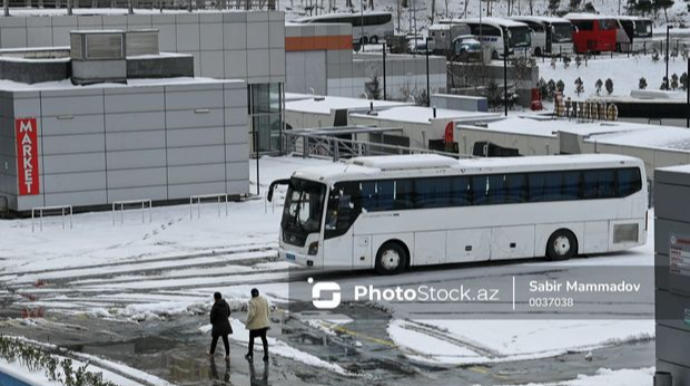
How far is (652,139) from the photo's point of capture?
152 feet

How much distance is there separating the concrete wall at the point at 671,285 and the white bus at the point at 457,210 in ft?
37.0

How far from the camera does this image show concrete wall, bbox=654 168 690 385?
742 inches

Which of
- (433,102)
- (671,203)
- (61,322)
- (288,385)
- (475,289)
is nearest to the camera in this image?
(671,203)

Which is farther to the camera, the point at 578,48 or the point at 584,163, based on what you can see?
the point at 578,48

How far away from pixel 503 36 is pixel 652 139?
185ft

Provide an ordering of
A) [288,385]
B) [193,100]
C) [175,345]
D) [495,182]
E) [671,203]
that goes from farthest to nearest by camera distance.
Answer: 1. [193,100]
2. [495,182]
3. [175,345]
4. [288,385]
5. [671,203]

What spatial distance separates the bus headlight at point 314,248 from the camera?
2983cm

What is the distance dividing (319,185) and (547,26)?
76.9 metres

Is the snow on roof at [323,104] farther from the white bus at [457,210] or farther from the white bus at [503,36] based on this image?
the white bus at [503,36]

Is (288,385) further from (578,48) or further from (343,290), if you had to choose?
(578,48)

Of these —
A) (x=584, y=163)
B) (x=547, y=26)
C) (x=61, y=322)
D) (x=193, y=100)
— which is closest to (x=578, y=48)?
(x=547, y=26)

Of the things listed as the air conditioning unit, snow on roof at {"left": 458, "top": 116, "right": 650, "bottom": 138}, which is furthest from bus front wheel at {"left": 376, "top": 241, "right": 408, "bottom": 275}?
snow on roof at {"left": 458, "top": 116, "right": 650, "bottom": 138}

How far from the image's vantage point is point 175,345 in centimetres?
2402

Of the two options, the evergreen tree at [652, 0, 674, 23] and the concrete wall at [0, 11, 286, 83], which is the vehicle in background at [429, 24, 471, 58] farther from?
the concrete wall at [0, 11, 286, 83]
